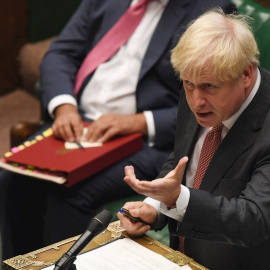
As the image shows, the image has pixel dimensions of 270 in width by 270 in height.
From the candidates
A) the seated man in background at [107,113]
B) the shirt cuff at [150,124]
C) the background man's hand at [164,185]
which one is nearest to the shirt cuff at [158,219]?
the background man's hand at [164,185]

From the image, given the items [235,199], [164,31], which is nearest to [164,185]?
[235,199]

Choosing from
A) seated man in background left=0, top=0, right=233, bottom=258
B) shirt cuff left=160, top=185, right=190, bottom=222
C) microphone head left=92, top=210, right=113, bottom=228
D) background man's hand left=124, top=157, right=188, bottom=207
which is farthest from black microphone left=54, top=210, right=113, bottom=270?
seated man in background left=0, top=0, right=233, bottom=258

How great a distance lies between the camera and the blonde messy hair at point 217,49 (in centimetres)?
191

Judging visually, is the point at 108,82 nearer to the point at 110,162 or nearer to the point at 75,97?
the point at 75,97

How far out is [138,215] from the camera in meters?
2.09

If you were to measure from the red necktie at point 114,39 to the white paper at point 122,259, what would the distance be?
1389mm

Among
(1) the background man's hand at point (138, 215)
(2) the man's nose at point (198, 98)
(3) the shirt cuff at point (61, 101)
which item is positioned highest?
(2) the man's nose at point (198, 98)

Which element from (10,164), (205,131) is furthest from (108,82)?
(205,131)

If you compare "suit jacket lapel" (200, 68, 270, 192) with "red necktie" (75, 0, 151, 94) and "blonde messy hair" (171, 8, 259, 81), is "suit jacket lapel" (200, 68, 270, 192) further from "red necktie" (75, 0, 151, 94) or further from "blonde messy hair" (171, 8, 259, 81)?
"red necktie" (75, 0, 151, 94)

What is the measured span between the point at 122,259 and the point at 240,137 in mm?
524

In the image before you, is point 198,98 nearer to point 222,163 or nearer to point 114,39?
point 222,163

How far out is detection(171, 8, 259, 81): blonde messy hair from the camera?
75.1 inches

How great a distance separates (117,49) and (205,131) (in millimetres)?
1057

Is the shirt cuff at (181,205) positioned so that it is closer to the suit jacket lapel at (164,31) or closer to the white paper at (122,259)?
the white paper at (122,259)
